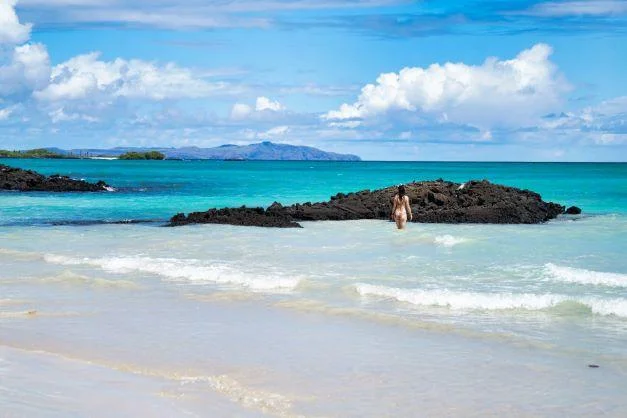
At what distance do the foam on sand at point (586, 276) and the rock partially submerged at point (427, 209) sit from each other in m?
12.0

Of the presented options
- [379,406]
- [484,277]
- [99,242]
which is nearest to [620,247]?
[484,277]

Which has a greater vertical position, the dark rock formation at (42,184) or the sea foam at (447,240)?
the dark rock formation at (42,184)

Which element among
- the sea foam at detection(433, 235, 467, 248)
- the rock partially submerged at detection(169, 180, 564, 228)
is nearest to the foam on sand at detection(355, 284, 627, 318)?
the sea foam at detection(433, 235, 467, 248)

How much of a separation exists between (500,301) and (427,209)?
1829 centimetres

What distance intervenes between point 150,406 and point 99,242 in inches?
641

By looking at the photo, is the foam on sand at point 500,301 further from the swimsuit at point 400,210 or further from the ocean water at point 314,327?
the swimsuit at point 400,210

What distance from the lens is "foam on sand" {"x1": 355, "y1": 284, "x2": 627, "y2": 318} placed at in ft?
42.9

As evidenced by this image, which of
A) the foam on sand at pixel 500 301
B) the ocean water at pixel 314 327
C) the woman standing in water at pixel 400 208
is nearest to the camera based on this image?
the ocean water at pixel 314 327

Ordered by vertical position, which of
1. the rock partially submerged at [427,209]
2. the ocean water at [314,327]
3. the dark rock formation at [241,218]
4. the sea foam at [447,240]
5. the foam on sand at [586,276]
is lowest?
the ocean water at [314,327]

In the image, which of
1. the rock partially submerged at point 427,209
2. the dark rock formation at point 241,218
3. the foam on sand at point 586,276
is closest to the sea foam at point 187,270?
the foam on sand at point 586,276

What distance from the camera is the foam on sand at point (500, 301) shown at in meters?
13.1

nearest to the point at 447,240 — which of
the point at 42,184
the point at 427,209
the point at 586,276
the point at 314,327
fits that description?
the point at 586,276

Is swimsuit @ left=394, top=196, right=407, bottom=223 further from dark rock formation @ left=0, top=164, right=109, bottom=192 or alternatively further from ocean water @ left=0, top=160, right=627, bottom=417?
dark rock formation @ left=0, top=164, right=109, bottom=192

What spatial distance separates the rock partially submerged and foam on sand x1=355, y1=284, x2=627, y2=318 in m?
13.8
